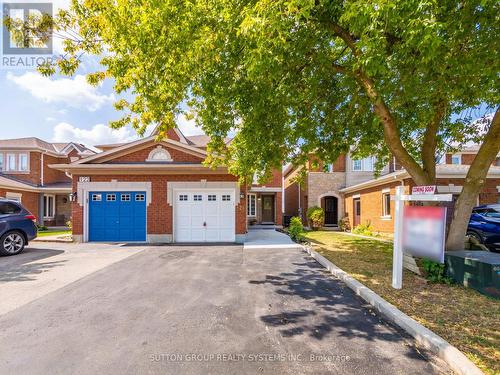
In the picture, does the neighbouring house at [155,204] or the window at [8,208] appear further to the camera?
the neighbouring house at [155,204]

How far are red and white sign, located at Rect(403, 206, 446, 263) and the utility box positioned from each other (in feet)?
3.51

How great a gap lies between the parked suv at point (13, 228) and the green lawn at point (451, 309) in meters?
11.6

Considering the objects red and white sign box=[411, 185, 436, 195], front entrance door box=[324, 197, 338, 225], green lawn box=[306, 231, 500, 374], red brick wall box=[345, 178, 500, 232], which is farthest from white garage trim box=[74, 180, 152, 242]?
front entrance door box=[324, 197, 338, 225]

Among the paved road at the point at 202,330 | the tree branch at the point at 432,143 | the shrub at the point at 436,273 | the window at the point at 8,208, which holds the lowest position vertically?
the paved road at the point at 202,330

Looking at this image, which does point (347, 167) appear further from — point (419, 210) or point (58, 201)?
point (58, 201)

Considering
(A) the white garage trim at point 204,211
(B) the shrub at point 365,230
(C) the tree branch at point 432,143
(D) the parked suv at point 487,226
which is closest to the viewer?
(C) the tree branch at point 432,143

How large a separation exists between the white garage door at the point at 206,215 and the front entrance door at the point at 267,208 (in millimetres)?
11181

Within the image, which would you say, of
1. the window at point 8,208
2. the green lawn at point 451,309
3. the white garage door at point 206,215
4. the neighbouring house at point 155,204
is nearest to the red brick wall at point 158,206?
the neighbouring house at point 155,204

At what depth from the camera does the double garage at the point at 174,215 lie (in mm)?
12406

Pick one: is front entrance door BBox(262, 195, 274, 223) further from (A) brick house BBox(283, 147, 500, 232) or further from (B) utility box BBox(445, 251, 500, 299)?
(B) utility box BBox(445, 251, 500, 299)

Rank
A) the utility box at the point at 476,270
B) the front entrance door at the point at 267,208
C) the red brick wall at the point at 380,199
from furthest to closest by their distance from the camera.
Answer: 1. the front entrance door at the point at 267,208
2. the red brick wall at the point at 380,199
3. the utility box at the point at 476,270

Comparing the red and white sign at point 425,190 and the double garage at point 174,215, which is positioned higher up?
the red and white sign at point 425,190

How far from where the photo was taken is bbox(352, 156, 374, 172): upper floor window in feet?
68.7

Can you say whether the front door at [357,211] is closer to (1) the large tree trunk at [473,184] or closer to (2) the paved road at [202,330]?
(1) the large tree trunk at [473,184]
